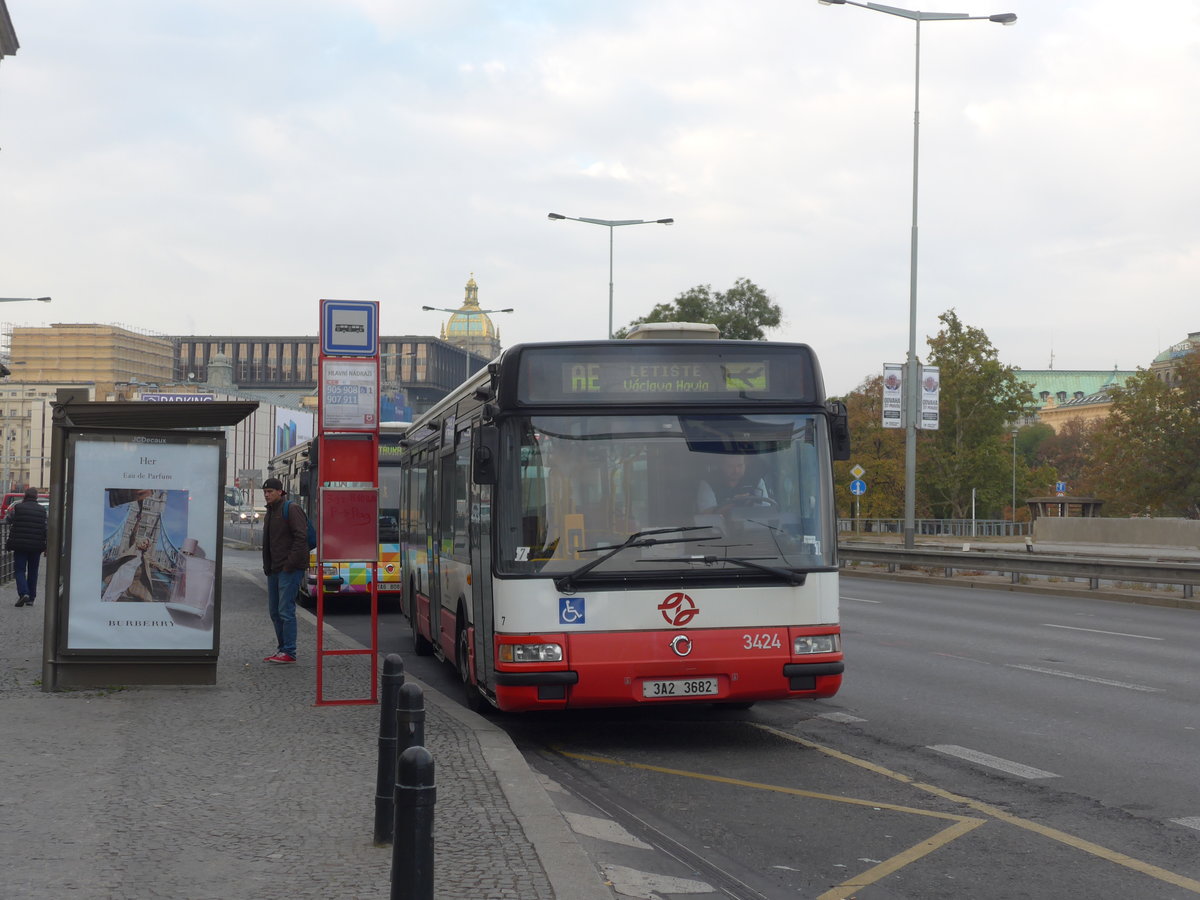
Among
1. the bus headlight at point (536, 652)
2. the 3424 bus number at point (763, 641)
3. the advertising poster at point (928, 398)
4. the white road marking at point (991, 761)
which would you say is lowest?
the white road marking at point (991, 761)

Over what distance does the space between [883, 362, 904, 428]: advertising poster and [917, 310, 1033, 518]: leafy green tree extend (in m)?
26.2

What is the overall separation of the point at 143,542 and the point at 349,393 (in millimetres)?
2246

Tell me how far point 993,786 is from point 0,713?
666 cm

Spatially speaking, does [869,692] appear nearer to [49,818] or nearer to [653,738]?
[653,738]

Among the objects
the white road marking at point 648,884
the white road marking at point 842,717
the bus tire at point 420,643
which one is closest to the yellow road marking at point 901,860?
the white road marking at point 648,884

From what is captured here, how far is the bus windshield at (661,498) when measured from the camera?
9.64 metres

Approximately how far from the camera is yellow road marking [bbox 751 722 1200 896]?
6379 mm

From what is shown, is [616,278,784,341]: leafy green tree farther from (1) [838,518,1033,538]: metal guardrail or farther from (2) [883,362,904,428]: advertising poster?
(2) [883,362,904,428]: advertising poster

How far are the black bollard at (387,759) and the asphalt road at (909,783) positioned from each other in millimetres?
971

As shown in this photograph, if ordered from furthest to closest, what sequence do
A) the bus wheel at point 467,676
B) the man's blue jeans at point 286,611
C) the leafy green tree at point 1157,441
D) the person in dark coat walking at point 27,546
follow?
the leafy green tree at point 1157,441, the person in dark coat walking at point 27,546, the man's blue jeans at point 286,611, the bus wheel at point 467,676

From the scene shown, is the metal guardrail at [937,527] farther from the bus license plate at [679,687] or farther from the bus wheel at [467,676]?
the bus license plate at [679,687]

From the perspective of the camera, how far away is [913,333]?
123ft

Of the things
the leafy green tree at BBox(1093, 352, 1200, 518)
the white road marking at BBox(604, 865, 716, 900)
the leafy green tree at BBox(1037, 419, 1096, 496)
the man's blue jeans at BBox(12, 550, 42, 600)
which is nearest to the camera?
the white road marking at BBox(604, 865, 716, 900)

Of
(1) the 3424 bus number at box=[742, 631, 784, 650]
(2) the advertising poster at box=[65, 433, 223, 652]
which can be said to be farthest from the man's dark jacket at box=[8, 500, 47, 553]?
(1) the 3424 bus number at box=[742, 631, 784, 650]
